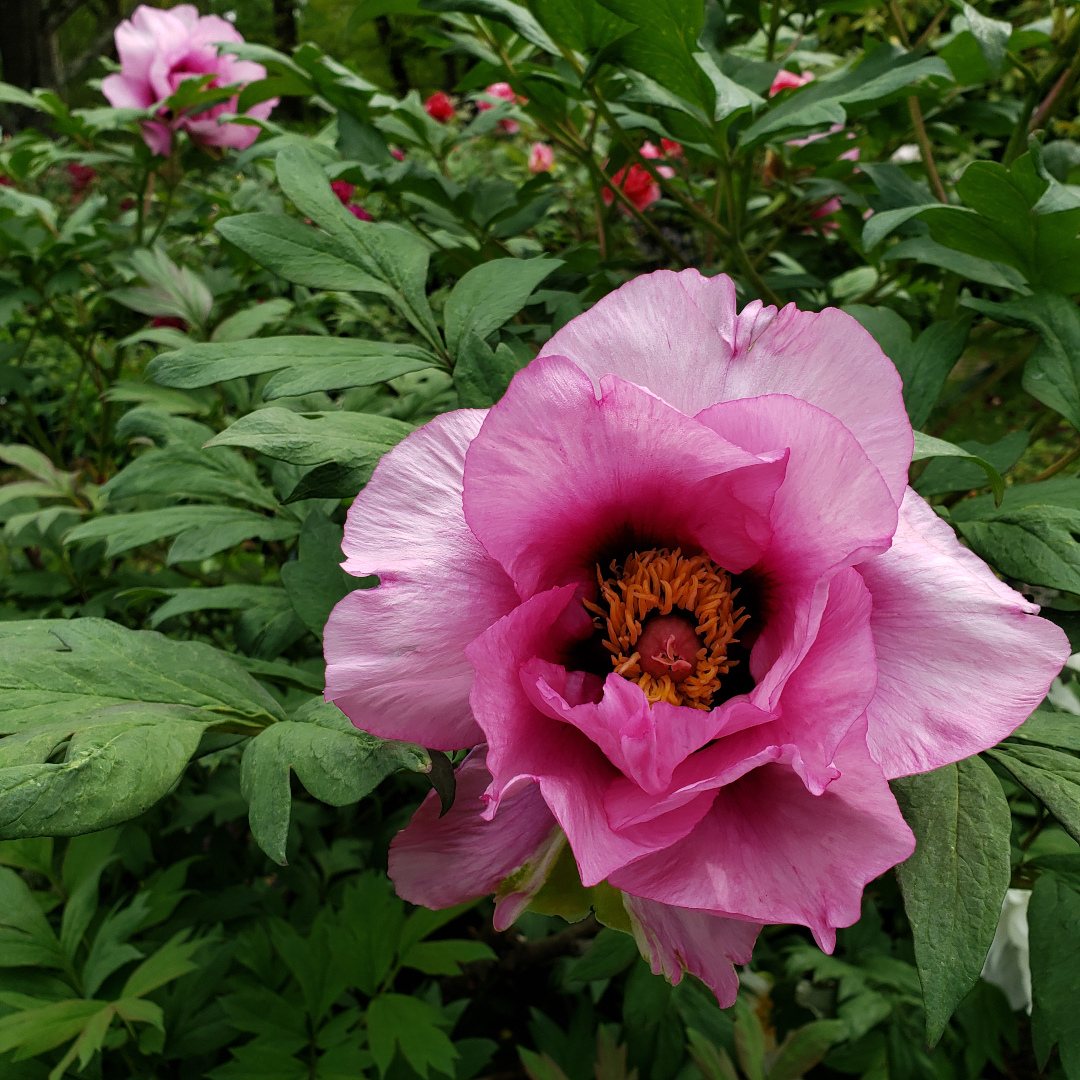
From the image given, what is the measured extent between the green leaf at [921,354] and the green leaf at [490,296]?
0.24 meters

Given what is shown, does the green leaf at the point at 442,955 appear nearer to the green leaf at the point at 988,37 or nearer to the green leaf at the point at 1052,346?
the green leaf at the point at 1052,346

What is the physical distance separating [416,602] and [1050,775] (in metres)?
0.33

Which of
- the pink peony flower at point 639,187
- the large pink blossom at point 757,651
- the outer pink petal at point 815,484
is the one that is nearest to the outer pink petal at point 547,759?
the large pink blossom at point 757,651

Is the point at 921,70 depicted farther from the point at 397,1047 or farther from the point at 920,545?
the point at 397,1047

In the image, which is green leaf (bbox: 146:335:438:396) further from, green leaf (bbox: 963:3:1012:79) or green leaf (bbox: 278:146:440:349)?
green leaf (bbox: 963:3:1012:79)

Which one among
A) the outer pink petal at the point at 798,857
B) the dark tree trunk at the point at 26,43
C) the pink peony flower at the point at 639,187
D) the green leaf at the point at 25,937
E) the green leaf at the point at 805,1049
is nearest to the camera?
the outer pink petal at the point at 798,857

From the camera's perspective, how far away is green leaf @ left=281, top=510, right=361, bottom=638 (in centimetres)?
56

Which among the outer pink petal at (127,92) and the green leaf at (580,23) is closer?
the green leaf at (580,23)

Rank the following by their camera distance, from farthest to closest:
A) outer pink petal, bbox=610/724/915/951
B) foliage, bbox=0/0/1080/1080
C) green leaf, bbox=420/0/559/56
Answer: green leaf, bbox=420/0/559/56 → foliage, bbox=0/0/1080/1080 → outer pink petal, bbox=610/724/915/951

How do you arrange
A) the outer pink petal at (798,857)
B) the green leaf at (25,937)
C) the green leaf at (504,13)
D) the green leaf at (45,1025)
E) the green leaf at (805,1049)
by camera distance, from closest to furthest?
the outer pink petal at (798,857) → the green leaf at (504,13) → the green leaf at (45,1025) → the green leaf at (25,937) → the green leaf at (805,1049)

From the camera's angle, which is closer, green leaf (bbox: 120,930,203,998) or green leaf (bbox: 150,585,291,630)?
green leaf (bbox: 150,585,291,630)

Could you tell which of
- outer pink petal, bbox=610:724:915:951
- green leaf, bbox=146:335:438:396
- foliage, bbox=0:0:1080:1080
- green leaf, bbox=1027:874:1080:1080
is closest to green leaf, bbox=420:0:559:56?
foliage, bbox=0:0:1080:1080

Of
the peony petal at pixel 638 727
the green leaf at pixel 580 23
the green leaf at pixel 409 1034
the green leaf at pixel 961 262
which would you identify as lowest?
the green leaf at pixel 409 1034

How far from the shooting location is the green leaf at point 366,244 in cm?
63
